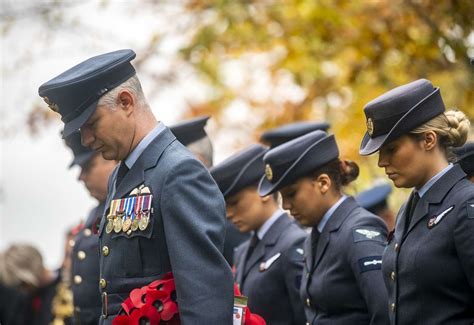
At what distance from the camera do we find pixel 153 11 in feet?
45.2

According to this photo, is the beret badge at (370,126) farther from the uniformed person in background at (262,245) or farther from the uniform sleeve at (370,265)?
the uniformed person in background at (262,245)

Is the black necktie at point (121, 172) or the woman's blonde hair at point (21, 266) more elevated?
the black necktie at point (121, 172)

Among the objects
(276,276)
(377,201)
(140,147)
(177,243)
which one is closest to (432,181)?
(177,243)

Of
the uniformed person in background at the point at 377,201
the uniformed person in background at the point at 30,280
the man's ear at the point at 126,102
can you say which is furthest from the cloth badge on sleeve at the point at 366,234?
the uniformed person in background at the point at 30,280

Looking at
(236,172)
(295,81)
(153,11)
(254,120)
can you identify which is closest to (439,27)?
(295,81)

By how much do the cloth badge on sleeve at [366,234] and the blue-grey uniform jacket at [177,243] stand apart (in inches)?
50.0

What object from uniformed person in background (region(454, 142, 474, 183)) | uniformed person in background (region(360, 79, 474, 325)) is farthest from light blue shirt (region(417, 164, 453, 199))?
uniformed person in background (region(454, 142, 474, 183))

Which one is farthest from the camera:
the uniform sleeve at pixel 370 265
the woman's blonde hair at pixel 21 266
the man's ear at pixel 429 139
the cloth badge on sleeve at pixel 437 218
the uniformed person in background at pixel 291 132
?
the woman's blonde hair at pixel 21 266

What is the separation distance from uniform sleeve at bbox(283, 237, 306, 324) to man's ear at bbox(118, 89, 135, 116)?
2035mm

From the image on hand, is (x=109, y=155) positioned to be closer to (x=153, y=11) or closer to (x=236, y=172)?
(x=236, y=172)

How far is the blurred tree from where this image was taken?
32.7ft

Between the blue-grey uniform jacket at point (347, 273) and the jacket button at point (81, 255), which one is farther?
the jacket button at point (81, 255)

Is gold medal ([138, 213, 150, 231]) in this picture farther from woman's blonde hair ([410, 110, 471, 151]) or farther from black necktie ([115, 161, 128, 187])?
woman's blonde hair ([410, 110, 471, 151])

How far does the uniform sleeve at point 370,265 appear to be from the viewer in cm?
591
